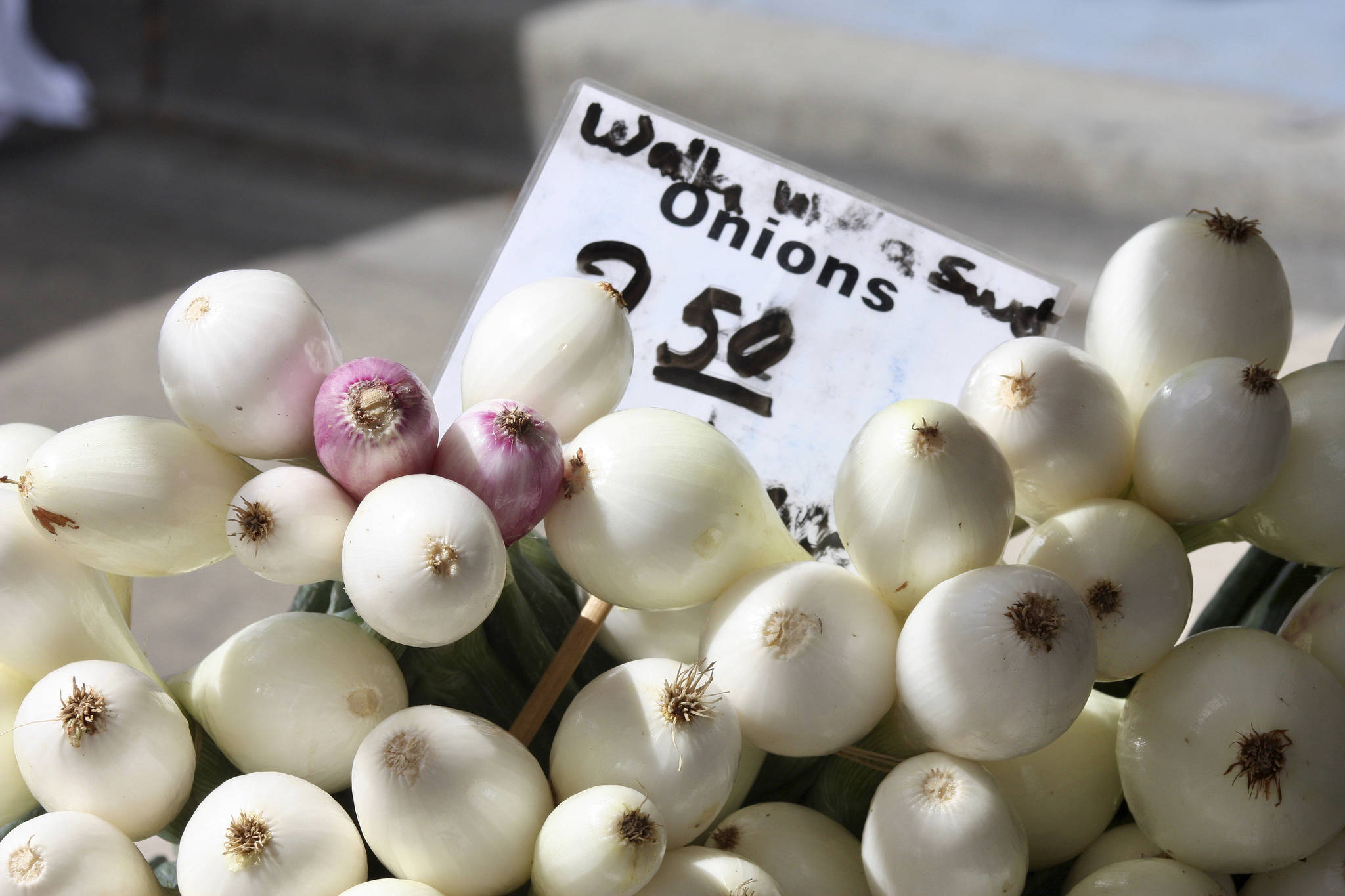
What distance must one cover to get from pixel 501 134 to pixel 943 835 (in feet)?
8.55

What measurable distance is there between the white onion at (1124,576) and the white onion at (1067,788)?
0.04m

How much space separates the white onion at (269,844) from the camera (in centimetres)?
40

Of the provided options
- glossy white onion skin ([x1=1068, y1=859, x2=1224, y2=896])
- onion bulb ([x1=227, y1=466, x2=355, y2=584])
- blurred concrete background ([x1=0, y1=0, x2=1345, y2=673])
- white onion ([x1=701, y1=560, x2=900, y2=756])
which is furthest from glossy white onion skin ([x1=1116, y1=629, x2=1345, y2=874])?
blurred concrete background ([x1=0, y1=0, x2=1345, y2=673])

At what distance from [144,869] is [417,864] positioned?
0.38 feet

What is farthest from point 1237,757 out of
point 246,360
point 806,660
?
point 246,360

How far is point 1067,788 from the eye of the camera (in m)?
0.50

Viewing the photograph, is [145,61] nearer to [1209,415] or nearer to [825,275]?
[825,275]

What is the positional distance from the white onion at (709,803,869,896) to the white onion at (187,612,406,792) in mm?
153

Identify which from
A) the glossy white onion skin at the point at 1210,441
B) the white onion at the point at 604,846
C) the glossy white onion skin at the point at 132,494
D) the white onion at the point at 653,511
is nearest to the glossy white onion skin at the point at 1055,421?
the glossy white onion skin at the point at 1210,441

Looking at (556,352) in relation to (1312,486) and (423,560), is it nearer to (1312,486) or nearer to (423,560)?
(423,560)

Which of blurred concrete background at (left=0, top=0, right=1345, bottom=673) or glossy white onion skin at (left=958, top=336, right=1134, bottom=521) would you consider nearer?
glossy white onion skin at (left=958, top=336, right=1134, bottom=521)

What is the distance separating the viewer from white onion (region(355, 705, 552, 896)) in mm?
405

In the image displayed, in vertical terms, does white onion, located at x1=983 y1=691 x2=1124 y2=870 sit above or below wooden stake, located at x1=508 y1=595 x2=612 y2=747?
above

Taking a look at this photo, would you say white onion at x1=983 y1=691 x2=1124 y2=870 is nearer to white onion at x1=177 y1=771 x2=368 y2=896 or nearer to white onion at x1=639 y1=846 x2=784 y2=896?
white onion at x1=639 y1=846 x2=784 y2=896
